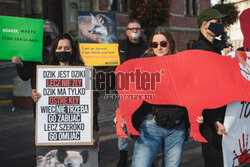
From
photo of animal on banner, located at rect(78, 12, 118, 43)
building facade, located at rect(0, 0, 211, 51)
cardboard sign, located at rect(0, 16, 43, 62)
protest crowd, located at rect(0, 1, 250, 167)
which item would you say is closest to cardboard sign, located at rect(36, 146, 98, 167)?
protest crowd, located at rect(0, 1, 250, 167)

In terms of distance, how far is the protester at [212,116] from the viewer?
2637 millimetres

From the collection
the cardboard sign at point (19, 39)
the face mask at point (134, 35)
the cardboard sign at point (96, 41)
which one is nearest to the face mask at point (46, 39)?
the cardboard sign at point (19, 39)

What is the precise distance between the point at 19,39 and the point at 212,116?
2.22 m

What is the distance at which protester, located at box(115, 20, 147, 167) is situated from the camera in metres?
4.09

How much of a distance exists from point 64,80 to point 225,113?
1.55 m

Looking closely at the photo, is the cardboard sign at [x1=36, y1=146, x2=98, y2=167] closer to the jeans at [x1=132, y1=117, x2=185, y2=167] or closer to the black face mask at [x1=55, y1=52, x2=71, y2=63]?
the jeans at [x1=132, y1=117, x2=185, y2=167]

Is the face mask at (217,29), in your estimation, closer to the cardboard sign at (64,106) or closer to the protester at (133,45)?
the cardboard sign at (64,106)

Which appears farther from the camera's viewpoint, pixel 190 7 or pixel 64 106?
pixel 190 7

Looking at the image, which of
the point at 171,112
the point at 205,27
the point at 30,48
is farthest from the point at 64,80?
the point at 205,27

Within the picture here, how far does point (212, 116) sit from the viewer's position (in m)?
2.64

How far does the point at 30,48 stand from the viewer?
3248mm

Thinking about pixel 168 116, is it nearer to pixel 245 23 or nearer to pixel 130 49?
pixel 245 23

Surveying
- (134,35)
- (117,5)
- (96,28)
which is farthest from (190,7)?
(134,35)

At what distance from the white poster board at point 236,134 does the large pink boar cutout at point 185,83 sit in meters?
0.17
